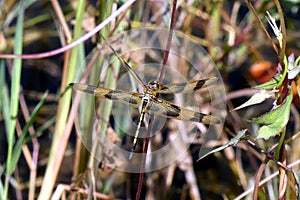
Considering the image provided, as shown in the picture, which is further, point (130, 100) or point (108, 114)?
point (108, 114)

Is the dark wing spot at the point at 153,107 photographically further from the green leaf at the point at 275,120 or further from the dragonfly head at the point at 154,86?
the green leaf at the point at 275,120

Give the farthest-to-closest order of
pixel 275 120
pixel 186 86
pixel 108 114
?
pixel 108 114, pixel 186 86, pixel 275 120

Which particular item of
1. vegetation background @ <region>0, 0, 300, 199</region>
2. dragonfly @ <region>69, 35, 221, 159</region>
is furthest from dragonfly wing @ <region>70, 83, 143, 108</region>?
vegetation background @ <region>0, 0, 300, 199</region>

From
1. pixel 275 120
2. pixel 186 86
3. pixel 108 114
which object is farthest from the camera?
pixel 108 114

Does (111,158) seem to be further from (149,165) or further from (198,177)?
(198,177)

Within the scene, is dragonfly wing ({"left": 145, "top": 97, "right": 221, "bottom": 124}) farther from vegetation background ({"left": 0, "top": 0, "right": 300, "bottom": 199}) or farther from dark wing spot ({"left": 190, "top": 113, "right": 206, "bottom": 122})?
vegetation background ({"left": 0, "top": 0, "right": 300, "bottom": 199})

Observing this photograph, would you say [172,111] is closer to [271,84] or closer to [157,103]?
[157,103]

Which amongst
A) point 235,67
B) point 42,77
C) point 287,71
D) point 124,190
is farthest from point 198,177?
point 287,71

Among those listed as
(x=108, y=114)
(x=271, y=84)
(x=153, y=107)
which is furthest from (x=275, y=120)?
(x=108, y=114)
